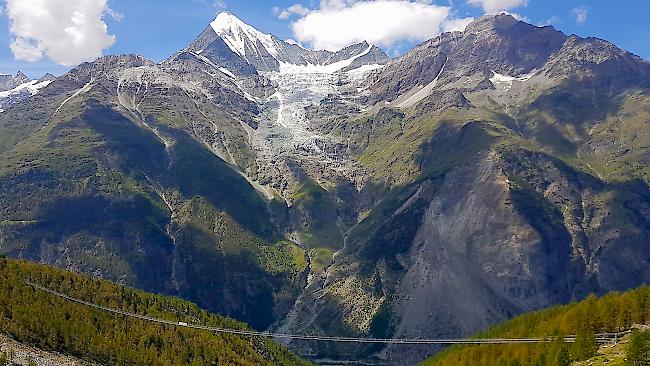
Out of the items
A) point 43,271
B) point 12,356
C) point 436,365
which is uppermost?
point 43,271

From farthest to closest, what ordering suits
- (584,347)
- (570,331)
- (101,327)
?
(101,327) < (570,331) < (584,347)

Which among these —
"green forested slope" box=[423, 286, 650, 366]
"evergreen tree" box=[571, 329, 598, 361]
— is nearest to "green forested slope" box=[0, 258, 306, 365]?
"green forested slope" box=[423, 286, 650, 366]

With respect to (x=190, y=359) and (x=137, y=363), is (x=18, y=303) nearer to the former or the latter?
(x=137, y=363)

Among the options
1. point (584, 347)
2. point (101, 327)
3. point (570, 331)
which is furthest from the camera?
point (101, 327)

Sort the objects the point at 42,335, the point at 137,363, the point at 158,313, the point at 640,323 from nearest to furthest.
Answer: the point at 42,335 → the point at 640,323 → the point at 137,363 → the point at 158,313

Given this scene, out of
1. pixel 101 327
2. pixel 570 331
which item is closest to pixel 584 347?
pixel 570 331

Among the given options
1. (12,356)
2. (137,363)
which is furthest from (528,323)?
(12,356)

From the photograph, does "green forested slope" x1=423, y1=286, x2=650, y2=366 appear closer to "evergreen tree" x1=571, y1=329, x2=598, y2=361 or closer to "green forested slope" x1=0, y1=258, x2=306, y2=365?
"evergreen tree" x1=571, y1=329, x2=598, y2=361

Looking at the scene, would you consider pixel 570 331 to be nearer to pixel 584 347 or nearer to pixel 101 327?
pixel 584 347
